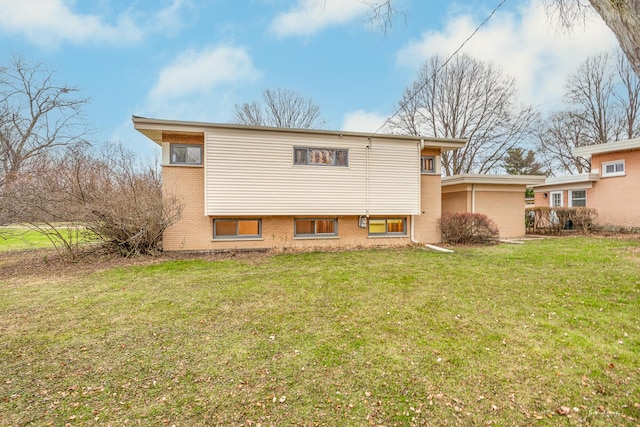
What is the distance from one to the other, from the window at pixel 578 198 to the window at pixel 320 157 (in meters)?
15.4

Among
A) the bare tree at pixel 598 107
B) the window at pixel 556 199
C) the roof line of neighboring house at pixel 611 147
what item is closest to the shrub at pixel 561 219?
the window at pixel 556 199

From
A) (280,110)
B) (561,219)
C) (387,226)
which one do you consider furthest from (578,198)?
(280,110)

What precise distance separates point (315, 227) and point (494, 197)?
30.1ft

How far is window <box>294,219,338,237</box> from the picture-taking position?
11078 mm

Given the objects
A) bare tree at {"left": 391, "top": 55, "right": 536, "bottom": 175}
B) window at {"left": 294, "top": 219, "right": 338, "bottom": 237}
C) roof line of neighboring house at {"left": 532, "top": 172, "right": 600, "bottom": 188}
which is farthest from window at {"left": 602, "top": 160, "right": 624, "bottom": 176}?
window at {"left": 294, "top": 219, "right": 338, "bottom": 237}

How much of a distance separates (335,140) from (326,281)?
6149 millimetres

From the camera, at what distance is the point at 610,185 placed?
15477mm

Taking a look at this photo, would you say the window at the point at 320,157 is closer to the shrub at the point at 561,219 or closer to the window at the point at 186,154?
the window at the point at 186,154

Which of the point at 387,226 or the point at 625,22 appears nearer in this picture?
the point at 625,22

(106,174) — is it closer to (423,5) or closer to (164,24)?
(164,24)

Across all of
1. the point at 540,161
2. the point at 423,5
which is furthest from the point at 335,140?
the point at 540,161

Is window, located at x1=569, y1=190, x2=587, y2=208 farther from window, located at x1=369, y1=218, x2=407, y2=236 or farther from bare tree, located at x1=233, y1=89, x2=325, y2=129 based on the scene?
bare tree, located at x1=233, y1=89, x2=325, y2=129

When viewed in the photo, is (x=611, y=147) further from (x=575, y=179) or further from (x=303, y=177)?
(x=303, y=177)

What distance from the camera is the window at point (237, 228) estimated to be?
1041 cm
